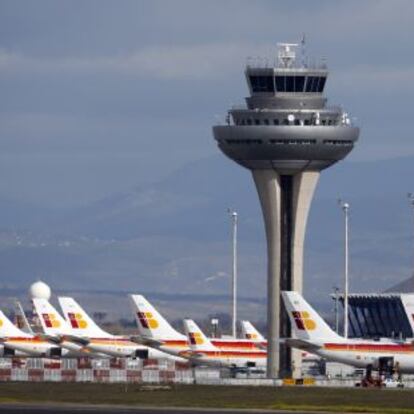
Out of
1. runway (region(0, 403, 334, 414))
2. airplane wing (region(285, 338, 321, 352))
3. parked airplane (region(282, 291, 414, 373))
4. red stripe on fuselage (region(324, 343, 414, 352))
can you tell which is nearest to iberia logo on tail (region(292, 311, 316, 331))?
parked airplane (region(282, 291, 414, 373))

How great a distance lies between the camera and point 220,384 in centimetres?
17500

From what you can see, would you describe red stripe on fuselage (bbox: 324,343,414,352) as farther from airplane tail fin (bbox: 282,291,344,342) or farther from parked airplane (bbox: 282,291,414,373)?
airplane tail fin (bbox: 282,291,344,342)

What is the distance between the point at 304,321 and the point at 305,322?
0.17 m

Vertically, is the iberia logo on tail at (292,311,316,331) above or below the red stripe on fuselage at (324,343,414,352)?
above

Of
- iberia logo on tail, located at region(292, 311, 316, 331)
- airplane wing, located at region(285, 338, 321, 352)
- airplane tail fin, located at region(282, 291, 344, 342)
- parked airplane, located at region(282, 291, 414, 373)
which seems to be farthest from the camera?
iberia logo on tail, located at region(292, 311, 316, 331)

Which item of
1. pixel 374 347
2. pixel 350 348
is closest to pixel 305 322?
pixel 350 348

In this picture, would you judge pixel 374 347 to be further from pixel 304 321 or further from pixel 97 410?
pixel 97 410

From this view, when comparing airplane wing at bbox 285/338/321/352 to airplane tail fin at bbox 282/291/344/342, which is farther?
airplane tail fin at bbox 282/291/344/342

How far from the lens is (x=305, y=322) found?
192m

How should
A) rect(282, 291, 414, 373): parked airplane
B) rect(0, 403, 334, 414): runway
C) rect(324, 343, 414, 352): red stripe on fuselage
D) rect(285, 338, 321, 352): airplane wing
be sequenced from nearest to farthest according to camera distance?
rect(0, 403, 334, 414): runway → rect(282, 291, 414, 373): parked airplane → rect(324, 343, 414, 352): red stripe on fuselage → rect(285, 338, 321, 352): airplane wing

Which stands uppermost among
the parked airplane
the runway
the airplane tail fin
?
the airplane tail fin

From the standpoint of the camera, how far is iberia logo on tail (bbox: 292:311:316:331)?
19125 centimetres

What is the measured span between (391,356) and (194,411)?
56684 mm

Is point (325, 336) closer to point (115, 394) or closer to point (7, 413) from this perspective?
point (115, 394)
